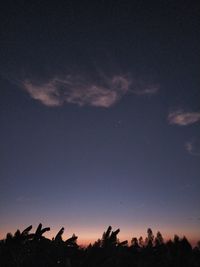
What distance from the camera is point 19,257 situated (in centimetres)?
683

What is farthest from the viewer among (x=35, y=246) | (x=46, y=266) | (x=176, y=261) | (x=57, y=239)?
(x=57, y=239)

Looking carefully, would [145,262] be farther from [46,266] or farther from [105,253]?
[46,266]

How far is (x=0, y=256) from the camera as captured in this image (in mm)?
7004

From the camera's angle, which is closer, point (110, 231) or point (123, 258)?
point (123, 258)

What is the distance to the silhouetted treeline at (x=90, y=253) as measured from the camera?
6625mm

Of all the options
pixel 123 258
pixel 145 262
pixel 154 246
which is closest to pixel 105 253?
pixel 123 258

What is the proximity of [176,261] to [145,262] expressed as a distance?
2.18 feet

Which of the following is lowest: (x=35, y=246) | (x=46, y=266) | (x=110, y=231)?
(x=46, y=266)

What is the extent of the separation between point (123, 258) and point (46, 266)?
178 centimetres

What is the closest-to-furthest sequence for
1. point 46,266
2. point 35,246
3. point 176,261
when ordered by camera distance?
1. point 176,261
2. point 46,266
3. point 35,246

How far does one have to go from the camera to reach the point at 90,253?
7.04 meters

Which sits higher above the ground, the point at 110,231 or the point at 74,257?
the point at 110,231

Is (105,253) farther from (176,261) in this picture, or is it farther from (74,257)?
(176,261)

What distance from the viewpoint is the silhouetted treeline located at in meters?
6.62
